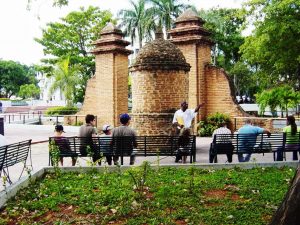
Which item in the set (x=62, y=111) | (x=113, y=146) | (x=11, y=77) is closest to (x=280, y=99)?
(x=113, y=146)

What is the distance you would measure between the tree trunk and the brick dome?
381 inches

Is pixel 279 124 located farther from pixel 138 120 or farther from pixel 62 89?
pixel 62 89

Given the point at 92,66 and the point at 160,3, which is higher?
the point at 160,3

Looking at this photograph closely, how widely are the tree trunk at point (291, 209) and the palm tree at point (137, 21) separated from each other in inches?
1520

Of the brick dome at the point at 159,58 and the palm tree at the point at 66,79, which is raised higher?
the palm tree at the point at 66,79

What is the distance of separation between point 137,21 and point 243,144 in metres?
35.1

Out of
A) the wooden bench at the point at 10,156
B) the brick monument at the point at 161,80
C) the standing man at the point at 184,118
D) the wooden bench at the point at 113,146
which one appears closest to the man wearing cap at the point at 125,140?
the wooden bench at the point at 113,146

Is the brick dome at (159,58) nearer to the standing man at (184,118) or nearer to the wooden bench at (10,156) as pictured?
the standing man at (184,118)

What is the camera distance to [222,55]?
46281 mm

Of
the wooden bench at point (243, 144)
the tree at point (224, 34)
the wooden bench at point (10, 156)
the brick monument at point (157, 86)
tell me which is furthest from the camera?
the tree at point (224, 34)

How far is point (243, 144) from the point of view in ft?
31.1

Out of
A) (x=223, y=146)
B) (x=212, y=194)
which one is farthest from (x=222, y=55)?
(x=212, y=194)

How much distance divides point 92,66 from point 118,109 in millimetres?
19222

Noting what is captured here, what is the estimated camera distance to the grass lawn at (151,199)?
17.1 ft
